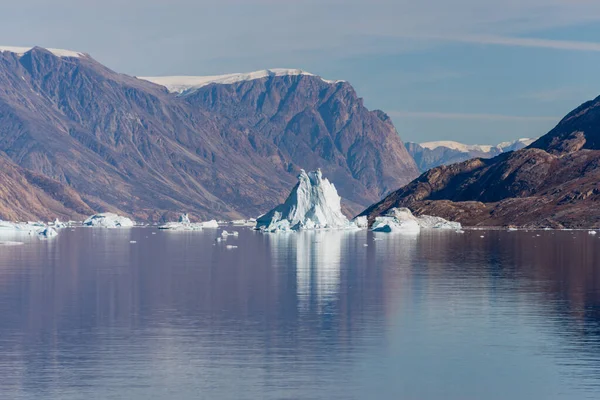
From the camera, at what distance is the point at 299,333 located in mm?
73125

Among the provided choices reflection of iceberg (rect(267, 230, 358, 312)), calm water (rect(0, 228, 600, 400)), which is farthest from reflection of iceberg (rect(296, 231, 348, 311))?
calm water (rect(0, 228, 600, 400))

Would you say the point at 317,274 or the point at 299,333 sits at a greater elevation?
the point at 317,274

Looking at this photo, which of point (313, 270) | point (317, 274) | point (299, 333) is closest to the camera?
point (299, 333)

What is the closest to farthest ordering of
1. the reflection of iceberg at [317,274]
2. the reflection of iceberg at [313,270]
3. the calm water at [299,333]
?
the calm water at [299,333] → the reflection of iceberg at [313,270] → the reflection of iceberg at [317,274]

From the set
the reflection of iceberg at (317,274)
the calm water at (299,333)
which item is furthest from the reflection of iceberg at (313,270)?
the calm water at (299,333)

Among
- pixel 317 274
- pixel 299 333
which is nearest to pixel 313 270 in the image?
pixel 317 274

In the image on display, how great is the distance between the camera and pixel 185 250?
19000 centimetres

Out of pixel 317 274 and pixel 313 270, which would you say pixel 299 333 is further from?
pixel 313 270

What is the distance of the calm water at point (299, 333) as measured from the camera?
56.5 metres

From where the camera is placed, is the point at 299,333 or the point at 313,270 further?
the point at 313,270

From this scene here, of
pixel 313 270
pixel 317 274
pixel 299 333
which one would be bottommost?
pixel 299 333

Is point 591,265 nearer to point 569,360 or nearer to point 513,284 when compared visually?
point 513,284

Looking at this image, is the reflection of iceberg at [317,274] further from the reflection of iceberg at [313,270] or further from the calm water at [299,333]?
the calm water at [299,333]

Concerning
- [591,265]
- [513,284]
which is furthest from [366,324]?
[591,265]
